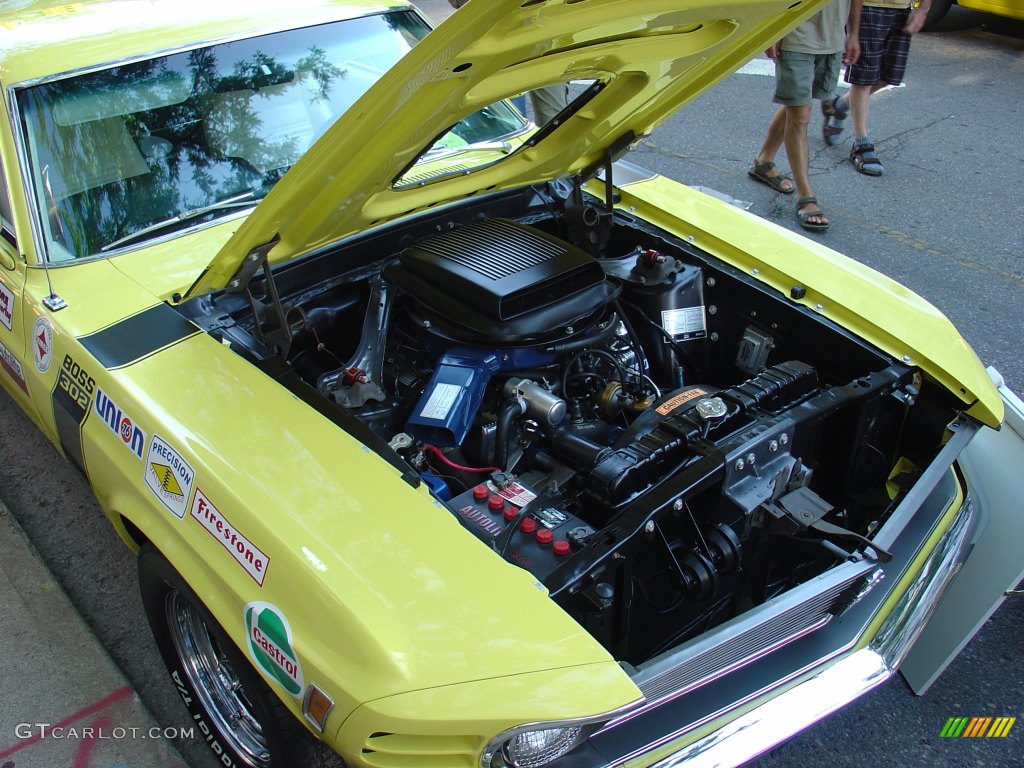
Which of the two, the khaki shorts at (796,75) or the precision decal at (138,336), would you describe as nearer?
the precision decal at (138,336)

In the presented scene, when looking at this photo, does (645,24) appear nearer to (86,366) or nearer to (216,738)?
(86,366)

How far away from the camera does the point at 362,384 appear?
2.27 metres

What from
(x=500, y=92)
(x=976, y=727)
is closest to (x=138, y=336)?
(x=500, y=92)

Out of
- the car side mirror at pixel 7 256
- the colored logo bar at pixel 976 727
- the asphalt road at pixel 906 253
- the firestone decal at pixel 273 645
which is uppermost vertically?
the car side mirror at pixel 7 256

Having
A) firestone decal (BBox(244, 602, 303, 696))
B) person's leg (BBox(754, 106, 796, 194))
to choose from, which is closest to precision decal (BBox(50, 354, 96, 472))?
firestone decal (BBox(244, 602, 303, 696))

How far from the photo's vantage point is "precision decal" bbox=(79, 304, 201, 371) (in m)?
2.15

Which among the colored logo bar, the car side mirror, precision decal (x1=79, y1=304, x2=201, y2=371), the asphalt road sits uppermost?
the car side mirror

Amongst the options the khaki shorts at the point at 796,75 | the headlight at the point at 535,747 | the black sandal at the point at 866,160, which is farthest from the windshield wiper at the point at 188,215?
the black sandal at the point at 866,160

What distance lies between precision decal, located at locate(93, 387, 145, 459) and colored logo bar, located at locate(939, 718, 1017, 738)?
2247 mm

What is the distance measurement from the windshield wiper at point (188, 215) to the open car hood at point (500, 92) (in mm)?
450

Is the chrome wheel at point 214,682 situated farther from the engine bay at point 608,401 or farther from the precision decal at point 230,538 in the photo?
the engine bay at point 608,401

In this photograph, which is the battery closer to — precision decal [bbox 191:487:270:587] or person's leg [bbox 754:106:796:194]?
precision decal [bbox 191:487:270:587]

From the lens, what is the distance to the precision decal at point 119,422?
6.57 feet

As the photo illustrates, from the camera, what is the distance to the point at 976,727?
2.32 metres
